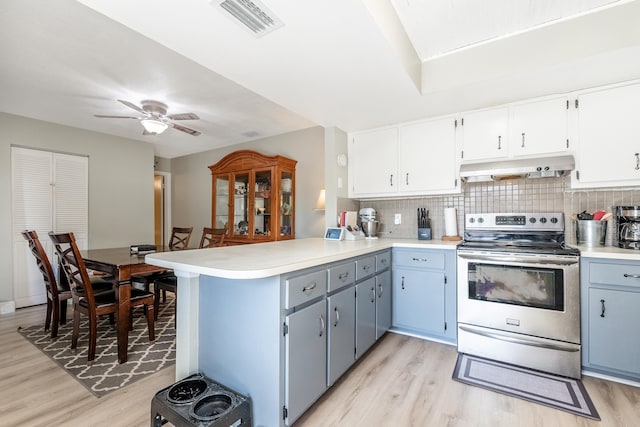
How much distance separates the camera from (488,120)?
2.62m

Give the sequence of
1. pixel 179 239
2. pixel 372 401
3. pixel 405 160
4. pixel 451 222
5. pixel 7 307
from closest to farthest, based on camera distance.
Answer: pixel 372 401 → pixel 451 222 → pixel 405 160 → pixel 7 307 → pixel 179 239

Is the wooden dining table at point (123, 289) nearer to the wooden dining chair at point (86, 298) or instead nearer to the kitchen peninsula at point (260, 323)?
the wooden dining chair at point (86, 298)

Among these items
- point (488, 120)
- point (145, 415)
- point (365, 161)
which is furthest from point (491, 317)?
point (145, 415)

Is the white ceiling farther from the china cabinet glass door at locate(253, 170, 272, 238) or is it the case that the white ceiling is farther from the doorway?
the doorway

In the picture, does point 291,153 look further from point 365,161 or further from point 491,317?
point 491,317

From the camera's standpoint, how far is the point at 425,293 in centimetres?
257

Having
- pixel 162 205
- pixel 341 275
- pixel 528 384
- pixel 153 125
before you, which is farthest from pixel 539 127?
pixel 162 205

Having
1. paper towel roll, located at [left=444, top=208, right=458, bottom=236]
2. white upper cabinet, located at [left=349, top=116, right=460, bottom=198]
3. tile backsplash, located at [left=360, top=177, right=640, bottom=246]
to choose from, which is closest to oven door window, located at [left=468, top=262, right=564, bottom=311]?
paper towel roll, located at [left=444, top=208, right=458, bottom=236]

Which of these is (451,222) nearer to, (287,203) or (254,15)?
(287,203)

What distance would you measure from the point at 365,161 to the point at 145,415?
2.79 metres

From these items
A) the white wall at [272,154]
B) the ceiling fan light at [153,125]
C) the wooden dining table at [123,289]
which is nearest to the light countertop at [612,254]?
the white wall at [272,154]

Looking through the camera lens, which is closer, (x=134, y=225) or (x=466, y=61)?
(x=466, y=61)

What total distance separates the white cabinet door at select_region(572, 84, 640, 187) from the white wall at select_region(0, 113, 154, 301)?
5.59 meters

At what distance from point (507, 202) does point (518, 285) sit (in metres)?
0.90
